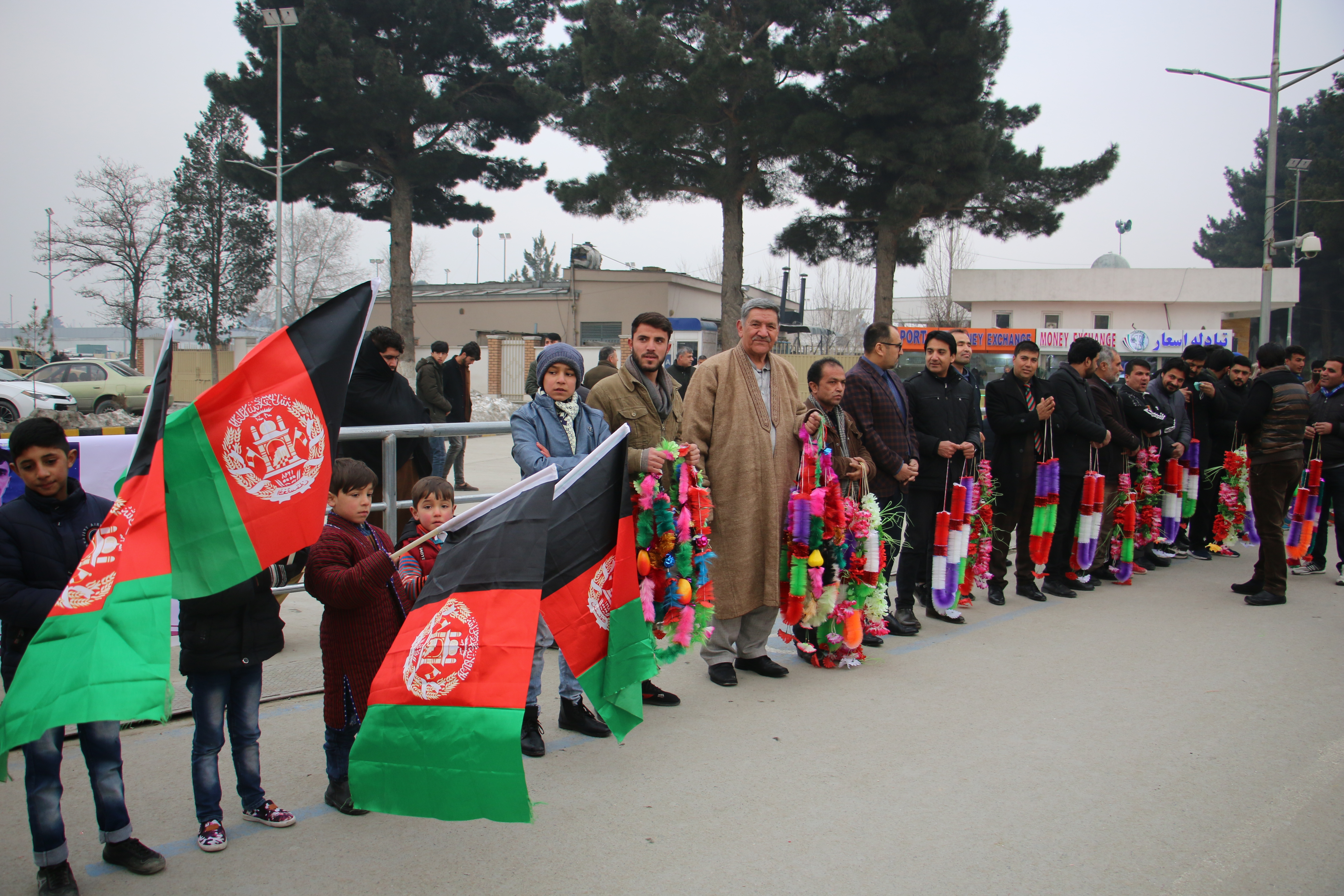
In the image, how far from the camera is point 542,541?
3.58 m

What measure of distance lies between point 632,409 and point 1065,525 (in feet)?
15.0

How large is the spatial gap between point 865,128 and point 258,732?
25.5m

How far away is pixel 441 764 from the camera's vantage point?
10.2ft

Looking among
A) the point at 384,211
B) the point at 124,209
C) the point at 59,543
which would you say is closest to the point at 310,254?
the point at 124,209

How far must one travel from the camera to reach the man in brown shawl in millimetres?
5348

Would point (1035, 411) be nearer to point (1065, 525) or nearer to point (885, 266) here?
point (1065, 525)

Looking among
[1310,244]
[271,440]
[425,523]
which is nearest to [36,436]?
[271,440]

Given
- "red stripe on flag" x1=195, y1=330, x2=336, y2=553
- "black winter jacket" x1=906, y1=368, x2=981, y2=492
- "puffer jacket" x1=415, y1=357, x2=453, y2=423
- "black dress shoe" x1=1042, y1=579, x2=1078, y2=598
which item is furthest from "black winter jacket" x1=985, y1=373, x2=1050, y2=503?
"puffer jacket" x1=415, y1=357, x2=453, y2=423

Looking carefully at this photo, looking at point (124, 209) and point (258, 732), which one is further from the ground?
point (124, 209)

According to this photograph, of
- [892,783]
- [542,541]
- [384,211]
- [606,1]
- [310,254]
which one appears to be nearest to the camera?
[542,541]

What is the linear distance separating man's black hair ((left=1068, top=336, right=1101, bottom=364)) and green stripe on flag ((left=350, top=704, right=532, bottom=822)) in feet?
20.8

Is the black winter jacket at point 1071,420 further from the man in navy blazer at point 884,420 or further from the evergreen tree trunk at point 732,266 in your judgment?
the evergreen tree trunk at point 732,266

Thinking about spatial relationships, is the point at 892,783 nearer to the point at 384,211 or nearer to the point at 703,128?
the point at 703,128

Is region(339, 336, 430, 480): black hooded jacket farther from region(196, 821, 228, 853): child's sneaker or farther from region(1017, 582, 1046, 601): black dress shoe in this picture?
region(1017, 582, 1046, 601): black dress shoe
